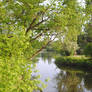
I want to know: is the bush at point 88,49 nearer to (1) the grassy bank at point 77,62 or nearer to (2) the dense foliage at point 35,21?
(1) the grassy bank at point 77,62

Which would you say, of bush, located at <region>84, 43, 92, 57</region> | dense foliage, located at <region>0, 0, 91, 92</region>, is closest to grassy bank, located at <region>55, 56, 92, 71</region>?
bush, located at <region>84, 43, 92, 57</region>

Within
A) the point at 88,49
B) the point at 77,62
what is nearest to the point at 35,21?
the point at 88,49

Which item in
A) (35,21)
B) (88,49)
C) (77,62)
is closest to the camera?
(35,21)

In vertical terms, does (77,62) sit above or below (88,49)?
below

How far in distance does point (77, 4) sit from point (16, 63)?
301 inches

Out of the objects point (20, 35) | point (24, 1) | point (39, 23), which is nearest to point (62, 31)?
point (39, 23)

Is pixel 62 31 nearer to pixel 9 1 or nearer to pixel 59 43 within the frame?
pixel 59 43

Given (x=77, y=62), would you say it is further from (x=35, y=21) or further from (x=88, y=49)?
(x=35, y=21)

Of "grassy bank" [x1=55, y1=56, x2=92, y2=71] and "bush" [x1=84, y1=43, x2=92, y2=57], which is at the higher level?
"bush" [x1=84, y1=43, x2=92, y2=57]

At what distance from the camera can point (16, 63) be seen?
3.98 meters

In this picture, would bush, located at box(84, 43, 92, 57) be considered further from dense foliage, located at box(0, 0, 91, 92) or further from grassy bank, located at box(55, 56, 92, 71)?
dense foliage, located at box(0, 0, 91, 92)

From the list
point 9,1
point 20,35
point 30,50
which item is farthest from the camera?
point 30,50

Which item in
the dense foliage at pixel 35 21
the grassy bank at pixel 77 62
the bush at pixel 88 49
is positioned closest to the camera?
the dense foliage at pixel 35 21

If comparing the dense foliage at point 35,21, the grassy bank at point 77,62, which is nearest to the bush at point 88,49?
the grassy bank at point 77,62
